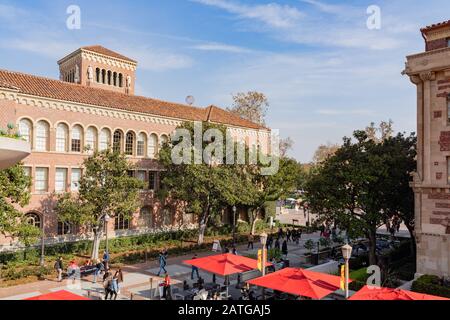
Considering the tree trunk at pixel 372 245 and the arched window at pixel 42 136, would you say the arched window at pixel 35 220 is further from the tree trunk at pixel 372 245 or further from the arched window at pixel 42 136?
the tree trunk at pixel 372 245

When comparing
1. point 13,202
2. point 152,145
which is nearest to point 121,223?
point 152,145

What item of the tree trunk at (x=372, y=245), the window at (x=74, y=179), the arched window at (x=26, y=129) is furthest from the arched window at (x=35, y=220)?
the tree trunk at (x=372, y=245)

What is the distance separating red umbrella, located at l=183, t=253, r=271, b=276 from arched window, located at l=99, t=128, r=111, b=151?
20234 mm

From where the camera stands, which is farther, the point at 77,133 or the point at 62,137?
the point at 77,133

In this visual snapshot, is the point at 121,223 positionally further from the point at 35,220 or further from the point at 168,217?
the point at 35,220

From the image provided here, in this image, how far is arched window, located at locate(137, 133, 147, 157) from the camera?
3828cm

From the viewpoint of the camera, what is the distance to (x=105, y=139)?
117 feet

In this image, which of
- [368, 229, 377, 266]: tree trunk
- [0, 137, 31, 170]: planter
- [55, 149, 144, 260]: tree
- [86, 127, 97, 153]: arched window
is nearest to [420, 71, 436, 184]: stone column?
[368, 229, 377, 266]: tree trunk

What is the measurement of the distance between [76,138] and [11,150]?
2338 centimetres

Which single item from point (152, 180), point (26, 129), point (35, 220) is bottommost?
point (35, 220)

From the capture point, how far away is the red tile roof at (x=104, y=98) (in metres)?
31.2
